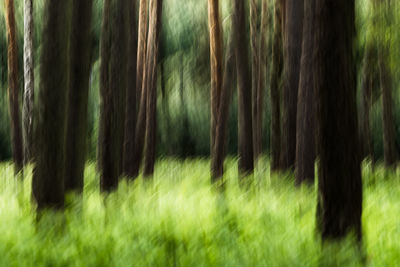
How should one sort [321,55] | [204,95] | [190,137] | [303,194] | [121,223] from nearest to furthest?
Answer: [321,55], [121,223], [303,194], [204,95], [190,137]

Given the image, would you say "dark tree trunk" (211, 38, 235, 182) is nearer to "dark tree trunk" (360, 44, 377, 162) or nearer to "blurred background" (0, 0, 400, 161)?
"dark tree trunk" (360, 44, 377, 162)

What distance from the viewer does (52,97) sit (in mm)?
7500

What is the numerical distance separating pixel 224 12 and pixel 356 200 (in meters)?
16.6

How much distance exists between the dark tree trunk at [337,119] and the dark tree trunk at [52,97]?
107 inches

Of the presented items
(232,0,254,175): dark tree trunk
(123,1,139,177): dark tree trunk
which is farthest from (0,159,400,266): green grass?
(232,0,254,175): dark tree trunk

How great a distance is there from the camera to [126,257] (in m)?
5.79

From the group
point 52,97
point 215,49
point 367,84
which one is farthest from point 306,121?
point 367,84

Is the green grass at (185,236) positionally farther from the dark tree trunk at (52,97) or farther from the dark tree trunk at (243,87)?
the dark tree trunk at (243,87)

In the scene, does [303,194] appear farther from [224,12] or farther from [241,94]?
[224,12]

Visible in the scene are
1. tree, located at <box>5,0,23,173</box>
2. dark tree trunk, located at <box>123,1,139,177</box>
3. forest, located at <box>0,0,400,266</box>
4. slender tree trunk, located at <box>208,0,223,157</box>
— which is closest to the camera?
forest, located at <box>0,0,400,266</box>

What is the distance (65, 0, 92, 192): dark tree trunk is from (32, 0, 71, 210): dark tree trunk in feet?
4.63

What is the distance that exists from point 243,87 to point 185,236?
830cm

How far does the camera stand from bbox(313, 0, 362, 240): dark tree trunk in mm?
6199

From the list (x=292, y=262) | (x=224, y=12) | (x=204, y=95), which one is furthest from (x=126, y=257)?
(x=204, y=95)
